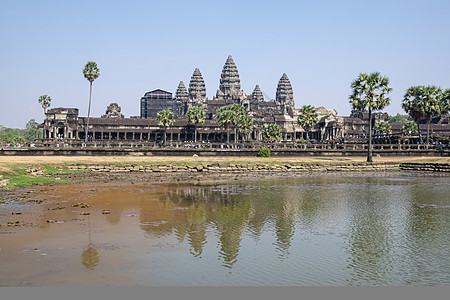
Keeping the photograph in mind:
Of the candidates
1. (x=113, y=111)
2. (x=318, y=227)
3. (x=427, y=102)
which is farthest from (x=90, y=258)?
(x=113, y=111)

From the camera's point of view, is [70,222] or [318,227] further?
[70,222]

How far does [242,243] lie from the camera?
45.1 feet

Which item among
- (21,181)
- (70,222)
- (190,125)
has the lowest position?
(70,222)

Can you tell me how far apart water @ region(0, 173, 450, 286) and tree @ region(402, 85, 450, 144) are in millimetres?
57759

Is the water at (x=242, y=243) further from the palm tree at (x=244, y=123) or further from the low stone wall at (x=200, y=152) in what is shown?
the palm tree at (x=244, y=123)

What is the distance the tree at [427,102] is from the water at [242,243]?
189 feet

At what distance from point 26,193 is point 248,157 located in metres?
42.3

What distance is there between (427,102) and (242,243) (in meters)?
72.4

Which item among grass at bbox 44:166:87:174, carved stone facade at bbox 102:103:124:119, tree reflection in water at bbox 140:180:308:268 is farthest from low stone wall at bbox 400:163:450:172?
carved stone facade at bbox 102:103:124:119

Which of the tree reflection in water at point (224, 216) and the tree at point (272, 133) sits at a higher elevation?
the tree at point (272, 133)

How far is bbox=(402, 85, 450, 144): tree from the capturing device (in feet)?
251

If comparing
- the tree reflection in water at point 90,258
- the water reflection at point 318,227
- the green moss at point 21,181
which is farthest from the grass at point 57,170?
the tree reflection in water at point 90,258

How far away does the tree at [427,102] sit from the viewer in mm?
76625

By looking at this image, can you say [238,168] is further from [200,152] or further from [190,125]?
[190,125]
